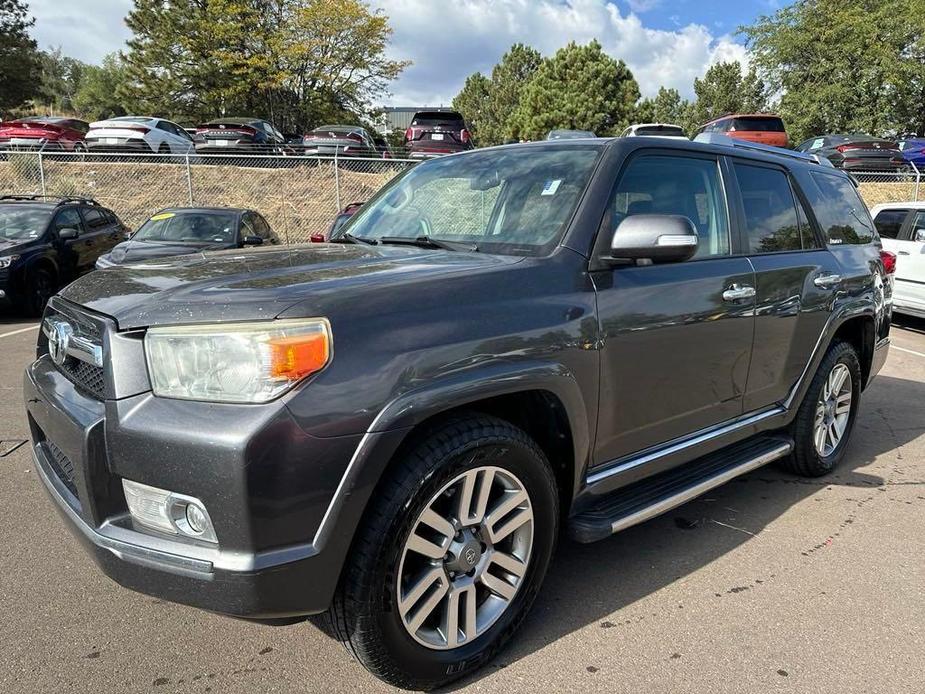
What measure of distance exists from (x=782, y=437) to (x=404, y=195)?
8.27 ft

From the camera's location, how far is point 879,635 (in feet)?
8.57

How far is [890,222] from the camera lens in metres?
10.7

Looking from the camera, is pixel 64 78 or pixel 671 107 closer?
pixel 671 107

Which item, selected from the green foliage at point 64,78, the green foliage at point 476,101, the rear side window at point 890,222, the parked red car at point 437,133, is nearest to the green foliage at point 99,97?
the green foliage at point 64,78

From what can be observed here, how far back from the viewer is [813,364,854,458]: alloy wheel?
4.15 metres

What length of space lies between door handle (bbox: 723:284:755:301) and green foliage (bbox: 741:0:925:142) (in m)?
33.4

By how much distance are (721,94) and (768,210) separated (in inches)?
2330

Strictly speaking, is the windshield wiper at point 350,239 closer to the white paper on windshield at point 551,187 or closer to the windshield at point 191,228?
the white paper on windshield at point 551,187

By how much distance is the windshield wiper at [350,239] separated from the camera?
3233 millimetres

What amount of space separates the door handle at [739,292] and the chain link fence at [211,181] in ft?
48.7

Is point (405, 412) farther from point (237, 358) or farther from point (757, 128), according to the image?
point (757, 128)

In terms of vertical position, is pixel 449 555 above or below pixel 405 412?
below

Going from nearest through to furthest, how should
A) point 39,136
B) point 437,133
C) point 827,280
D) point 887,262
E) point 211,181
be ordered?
point 827,280 < point 887,262 < point 39,136 < point 211,181 < point 437,133

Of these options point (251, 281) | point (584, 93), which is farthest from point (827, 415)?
point (584, 93)
